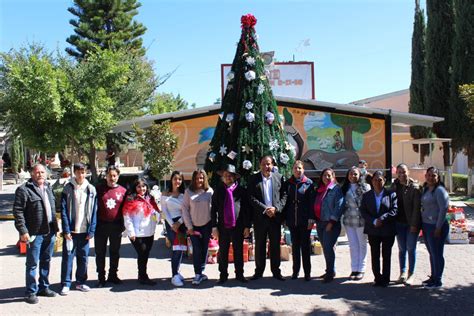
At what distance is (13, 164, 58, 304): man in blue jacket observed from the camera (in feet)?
18.2

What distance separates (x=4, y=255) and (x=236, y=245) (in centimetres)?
492

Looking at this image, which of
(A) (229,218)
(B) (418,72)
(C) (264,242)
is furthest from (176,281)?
(B) (418,72)

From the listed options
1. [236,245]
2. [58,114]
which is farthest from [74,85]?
[236,245]

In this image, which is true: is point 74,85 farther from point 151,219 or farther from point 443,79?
point 443,79

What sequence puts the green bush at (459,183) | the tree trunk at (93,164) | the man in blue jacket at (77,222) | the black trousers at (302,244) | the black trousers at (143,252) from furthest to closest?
the green bush at (459,183), the tree trunk at (93,164), the black trousers at (302,244), the black trousers at (143,252), the man in blue jacket at (77,222)

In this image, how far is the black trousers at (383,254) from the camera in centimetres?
606

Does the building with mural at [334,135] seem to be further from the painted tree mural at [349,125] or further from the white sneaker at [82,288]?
the white sneaker at [82,288]

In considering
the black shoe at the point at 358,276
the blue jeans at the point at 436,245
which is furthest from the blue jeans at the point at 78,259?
the blue jeans at the point at 436,245

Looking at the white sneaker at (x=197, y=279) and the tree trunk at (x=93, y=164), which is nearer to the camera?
the white sneaker at (x=197, y=279)

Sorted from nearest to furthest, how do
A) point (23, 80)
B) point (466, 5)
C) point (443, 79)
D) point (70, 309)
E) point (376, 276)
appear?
1. point (70, 309)
2. point (376, 276)
3. point (23, 80)
4. point (466, 5)
5. point (443, 79)

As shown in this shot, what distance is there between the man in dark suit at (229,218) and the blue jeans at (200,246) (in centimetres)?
12

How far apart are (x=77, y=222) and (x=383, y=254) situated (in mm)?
4128

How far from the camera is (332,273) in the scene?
6355 mm

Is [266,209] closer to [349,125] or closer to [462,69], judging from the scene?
[349,125]
